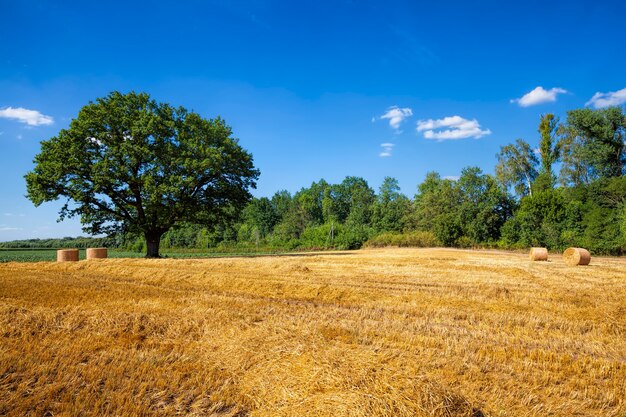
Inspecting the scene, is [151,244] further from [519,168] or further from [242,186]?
[519,168]

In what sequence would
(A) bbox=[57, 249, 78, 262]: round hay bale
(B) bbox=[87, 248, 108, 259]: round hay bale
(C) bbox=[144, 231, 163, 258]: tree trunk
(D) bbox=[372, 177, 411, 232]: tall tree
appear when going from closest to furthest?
(A) bbox=[57, 249, 78, 262]: round hay bale, (B) bbox=[87, 248, 108, 259]: round hay bale, (C) bbox=[144, 231, 163, 258]: tree trunk, (D) bbox=[372, 177, 411, 232]: tall tree

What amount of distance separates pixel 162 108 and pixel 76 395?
31268mm

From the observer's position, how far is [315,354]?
4.94 m

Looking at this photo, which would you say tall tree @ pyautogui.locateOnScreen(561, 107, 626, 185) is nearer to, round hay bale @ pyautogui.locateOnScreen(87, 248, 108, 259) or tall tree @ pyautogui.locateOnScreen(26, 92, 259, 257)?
tall tree @ pyautogui.locateOnScreen(26, 92, 259, 257)

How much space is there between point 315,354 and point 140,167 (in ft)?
93.4

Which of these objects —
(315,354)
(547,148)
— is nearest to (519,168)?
(547,148)

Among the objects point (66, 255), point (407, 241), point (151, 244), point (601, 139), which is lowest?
point (407, 241)

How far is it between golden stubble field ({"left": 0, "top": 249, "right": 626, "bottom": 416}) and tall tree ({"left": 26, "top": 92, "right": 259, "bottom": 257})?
59.6 ft

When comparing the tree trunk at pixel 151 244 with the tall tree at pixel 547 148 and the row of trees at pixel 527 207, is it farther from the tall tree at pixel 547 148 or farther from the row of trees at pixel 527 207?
the tall tree at pixel 547 148

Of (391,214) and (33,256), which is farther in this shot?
(391,214)

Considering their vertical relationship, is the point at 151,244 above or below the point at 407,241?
above

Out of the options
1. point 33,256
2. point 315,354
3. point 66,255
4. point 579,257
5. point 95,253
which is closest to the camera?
point 315,354

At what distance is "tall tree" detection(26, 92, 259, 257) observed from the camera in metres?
27.3

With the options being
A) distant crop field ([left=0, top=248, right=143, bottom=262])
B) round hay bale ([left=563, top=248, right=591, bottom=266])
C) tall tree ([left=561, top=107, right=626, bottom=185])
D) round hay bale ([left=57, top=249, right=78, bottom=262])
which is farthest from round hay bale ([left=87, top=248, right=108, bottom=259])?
tall tree ([left=561, top=107, right=626, bottom=185])
